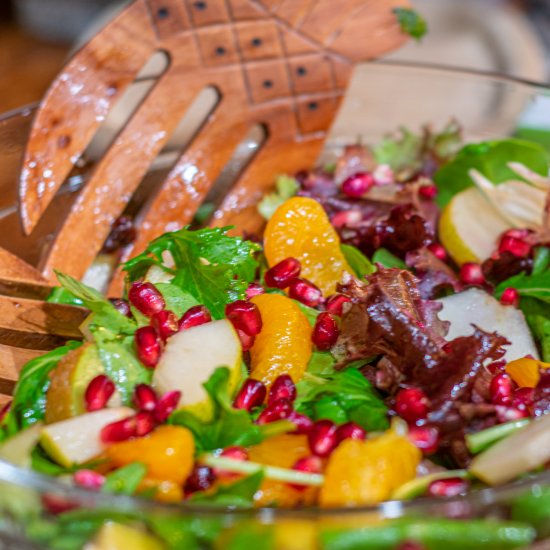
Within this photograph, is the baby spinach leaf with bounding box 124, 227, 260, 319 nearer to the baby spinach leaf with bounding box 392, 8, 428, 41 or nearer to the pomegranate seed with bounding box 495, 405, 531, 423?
the pomegranate seed with bounding box 495, 405, 531, 423

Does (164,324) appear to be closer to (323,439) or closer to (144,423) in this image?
(144,423)

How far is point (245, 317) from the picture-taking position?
1454 mm

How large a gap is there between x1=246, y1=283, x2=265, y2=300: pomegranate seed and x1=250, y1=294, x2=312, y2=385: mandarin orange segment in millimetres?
55

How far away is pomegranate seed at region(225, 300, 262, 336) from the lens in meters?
1.45

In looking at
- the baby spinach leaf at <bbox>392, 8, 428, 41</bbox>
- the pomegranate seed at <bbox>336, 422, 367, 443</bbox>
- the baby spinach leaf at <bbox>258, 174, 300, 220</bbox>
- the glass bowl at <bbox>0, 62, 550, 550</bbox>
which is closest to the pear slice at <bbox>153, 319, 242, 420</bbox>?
the pomegranate seed at <bbox>336, 422, 367, 443</bbox>

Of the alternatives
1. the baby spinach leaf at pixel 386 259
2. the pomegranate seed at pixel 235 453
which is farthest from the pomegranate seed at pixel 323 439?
the baby spinach leaf at pixel 386 259

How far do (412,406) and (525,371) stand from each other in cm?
30

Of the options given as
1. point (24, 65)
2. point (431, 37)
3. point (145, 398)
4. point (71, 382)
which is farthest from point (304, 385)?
point (24, 65)

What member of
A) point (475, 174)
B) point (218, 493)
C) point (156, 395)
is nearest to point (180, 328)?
point (156, 395)

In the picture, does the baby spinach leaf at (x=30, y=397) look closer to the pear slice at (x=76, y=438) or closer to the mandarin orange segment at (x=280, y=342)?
the pear slice at (x=76, y=438)

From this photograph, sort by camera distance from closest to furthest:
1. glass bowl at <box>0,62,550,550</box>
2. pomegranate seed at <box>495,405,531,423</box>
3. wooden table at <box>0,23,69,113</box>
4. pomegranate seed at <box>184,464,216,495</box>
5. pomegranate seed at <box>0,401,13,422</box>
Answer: glass bowl at <box>0,62,550,550</box>
pomegranate seed at <box>184,464,216,495</box>
pomegranate seed at <box>495,405,531,423</box>
pomegranate seed at <box>0,401,13,422</box>
wooden table at <box>0,23,69,113</box>

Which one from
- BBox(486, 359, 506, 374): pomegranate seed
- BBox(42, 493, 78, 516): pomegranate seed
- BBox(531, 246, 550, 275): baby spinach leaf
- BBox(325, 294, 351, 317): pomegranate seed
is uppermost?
BBox(42, 493, 78, 516): pomegranate seed

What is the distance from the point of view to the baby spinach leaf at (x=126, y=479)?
1.08 meters

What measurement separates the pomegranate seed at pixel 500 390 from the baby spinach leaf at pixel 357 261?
461mm
